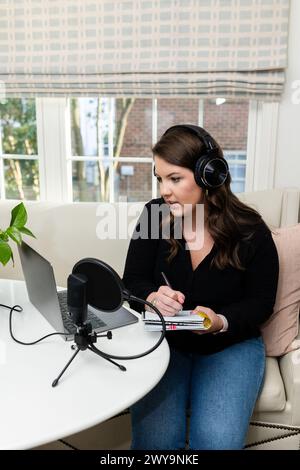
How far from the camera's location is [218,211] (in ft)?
4.60

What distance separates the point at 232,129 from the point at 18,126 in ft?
3.97

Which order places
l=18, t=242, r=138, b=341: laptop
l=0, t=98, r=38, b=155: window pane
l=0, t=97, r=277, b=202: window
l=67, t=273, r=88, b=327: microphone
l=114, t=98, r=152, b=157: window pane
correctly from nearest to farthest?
1. l=67, t=273, r=88, b=327: microphone
2. l=18, t=242, r=138, b=341: laptop
3. l=0, t=97, r=277, b=202: window
4. l=0, t=98, r=38, b=155: window pane
5. l=114, t=98, r=152, b=157: window pane

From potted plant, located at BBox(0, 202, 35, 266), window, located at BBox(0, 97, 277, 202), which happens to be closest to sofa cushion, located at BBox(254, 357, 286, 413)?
potted plant, located at BBox(0, 202, 35, 266)

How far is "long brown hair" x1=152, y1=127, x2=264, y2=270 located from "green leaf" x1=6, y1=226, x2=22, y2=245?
1.50 ft

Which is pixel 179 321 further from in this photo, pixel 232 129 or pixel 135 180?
pixel 135 180

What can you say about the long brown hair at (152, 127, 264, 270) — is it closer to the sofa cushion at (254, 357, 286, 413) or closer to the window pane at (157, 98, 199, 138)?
the sofa cushion at (254, 357, 286, 413)

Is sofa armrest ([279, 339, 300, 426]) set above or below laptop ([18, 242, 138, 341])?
below

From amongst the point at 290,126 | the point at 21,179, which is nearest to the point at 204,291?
the point at 290,126

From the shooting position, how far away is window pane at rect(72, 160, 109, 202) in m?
2.56

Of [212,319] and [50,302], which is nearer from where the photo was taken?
[50,302]

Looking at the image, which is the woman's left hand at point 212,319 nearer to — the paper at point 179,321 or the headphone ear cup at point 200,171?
the paper at point 179,321

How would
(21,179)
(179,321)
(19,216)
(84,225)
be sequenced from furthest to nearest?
(21,179), (84,225), (19,216), (179,321)

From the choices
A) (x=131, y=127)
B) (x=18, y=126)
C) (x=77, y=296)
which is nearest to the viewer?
(x=77, y=296)

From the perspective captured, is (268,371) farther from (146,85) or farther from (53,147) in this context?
(53,147)
